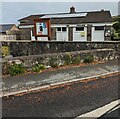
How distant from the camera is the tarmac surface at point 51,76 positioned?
770cm

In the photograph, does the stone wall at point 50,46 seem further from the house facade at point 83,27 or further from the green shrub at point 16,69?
the house facade at point 83,27

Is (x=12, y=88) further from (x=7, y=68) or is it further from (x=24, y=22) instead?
(x=24, y=22)

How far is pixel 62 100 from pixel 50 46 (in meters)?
10.2

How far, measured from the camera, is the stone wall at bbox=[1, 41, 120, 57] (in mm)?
14453

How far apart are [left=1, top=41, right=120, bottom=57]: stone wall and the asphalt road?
21.5 ft

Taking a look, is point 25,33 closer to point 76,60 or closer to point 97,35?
point 97,35

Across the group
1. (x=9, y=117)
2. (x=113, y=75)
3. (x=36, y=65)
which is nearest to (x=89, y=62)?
(x=113, y=75)

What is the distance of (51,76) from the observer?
9117 mm

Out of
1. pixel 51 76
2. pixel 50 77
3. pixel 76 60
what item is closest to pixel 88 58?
pixel 76 60

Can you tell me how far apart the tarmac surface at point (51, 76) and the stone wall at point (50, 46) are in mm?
2918

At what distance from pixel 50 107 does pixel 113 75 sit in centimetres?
472

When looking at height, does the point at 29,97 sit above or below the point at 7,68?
below

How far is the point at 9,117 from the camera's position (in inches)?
206

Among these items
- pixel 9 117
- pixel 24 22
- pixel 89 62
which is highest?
pixel 24 22
